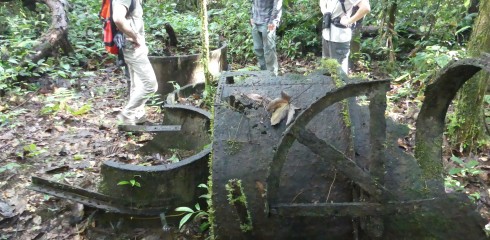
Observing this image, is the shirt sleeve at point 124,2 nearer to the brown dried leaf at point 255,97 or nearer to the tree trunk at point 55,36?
the brown dried leaf at point 255,97

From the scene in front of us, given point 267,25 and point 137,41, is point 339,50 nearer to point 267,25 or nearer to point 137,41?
point 267,25

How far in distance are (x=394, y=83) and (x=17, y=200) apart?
5747mm

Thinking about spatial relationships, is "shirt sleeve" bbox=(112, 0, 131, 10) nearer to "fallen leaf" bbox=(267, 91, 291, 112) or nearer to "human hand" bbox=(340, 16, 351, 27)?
"human hand" bbox=(340, 16, 351, 27)

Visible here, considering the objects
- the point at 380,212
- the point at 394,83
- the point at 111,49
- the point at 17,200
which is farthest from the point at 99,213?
the point at 394,83

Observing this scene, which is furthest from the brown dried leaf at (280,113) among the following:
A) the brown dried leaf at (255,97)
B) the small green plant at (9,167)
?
the small green plant at (9,167)

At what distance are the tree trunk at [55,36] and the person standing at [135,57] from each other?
3.59 metres

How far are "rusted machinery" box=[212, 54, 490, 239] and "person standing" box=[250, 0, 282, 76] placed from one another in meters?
4.40

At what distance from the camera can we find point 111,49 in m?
5.48

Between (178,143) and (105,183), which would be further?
(178,143)

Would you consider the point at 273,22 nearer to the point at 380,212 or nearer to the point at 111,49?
the point at 111,49

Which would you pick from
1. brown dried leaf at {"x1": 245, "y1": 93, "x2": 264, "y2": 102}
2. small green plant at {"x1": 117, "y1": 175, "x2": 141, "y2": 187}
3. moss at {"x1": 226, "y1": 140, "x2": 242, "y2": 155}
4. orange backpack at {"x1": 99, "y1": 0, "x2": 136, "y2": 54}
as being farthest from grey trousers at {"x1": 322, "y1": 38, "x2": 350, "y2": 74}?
moss at {"x1": 226, "y1": 140, "x2": 242, "y2": 155}

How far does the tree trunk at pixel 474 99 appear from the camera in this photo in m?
4.09

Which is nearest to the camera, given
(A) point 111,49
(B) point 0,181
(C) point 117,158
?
(B) point 0,181

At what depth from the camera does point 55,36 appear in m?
8.95
